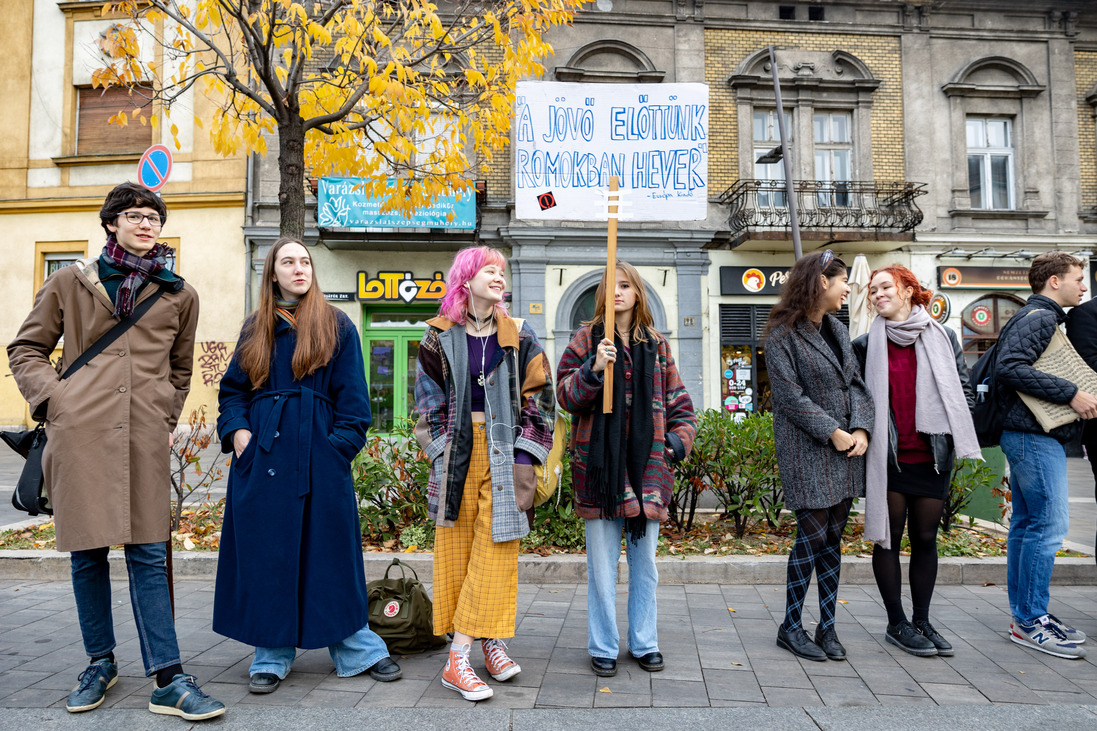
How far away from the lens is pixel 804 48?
1711cm

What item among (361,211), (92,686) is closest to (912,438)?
(92,686)

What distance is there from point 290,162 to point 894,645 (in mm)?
5822

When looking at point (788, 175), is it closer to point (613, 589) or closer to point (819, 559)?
point (819, 559)

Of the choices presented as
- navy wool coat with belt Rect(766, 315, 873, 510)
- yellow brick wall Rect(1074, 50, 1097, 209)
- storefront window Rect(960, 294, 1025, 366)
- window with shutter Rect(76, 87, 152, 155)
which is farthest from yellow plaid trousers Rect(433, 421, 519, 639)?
yellow brick wall Rect(1074, 50, 1097, 209)

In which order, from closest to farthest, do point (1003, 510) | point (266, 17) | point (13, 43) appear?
point (1003, 510)
point (266, 17)
point (13, 43)

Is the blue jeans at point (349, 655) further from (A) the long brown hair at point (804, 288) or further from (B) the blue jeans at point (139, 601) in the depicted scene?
(A) the long brown hair at point (804, 288)

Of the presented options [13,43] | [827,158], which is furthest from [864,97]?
[13,43]

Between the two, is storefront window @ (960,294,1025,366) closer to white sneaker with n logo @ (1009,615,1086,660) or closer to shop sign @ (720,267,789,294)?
shop sign @ (720,267,789,294)

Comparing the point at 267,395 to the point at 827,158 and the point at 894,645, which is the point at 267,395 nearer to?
the point at 894,645

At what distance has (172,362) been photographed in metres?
3.32

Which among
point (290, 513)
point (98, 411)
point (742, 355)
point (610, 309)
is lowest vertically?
point (290, 513)

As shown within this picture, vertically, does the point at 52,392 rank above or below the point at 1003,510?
above

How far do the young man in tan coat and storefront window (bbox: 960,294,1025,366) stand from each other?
18.2 m

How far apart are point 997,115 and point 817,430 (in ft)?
59.2
